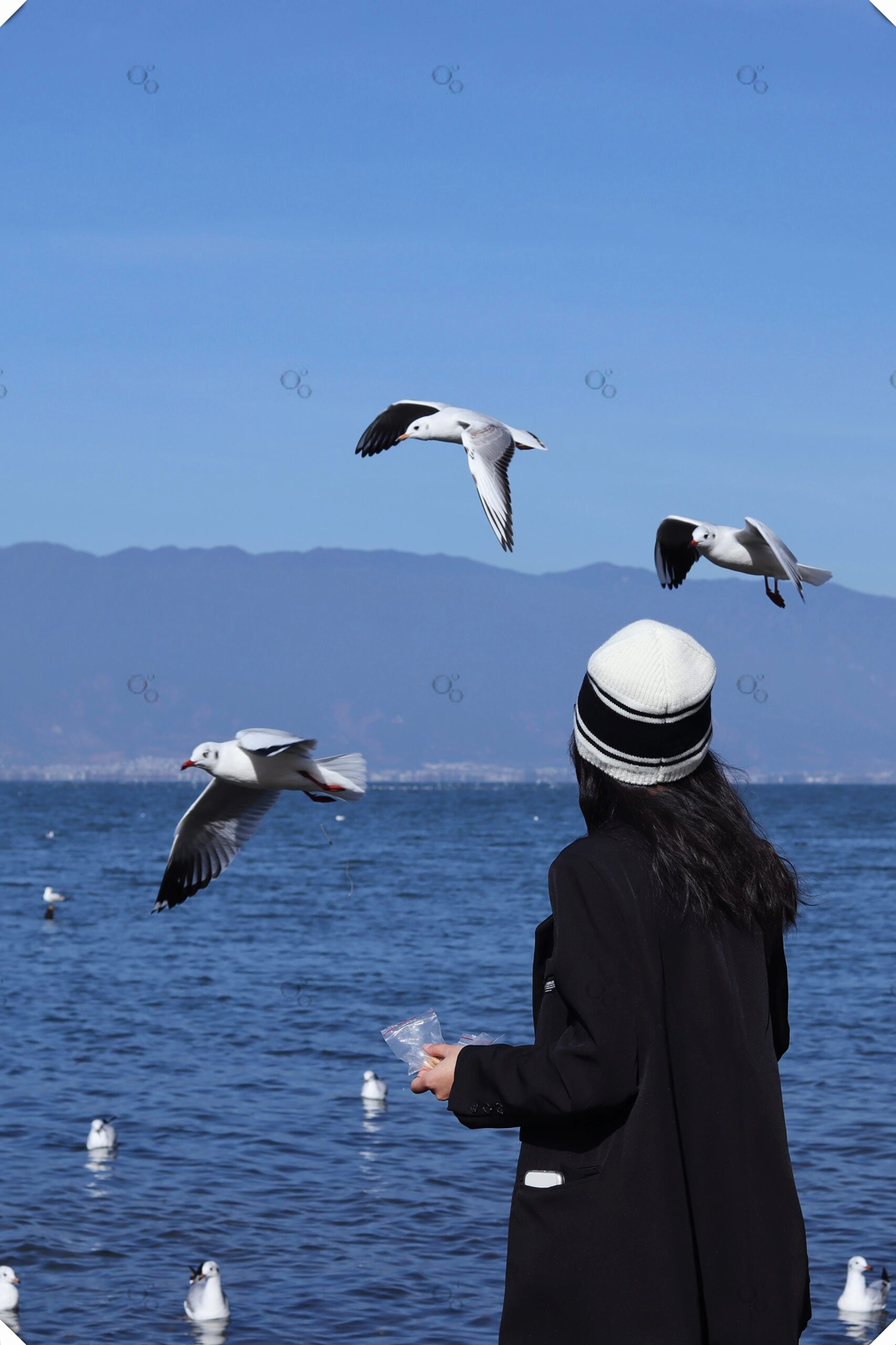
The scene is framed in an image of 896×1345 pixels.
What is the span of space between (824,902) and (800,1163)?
82.7 feet

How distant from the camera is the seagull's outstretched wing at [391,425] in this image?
273 inches

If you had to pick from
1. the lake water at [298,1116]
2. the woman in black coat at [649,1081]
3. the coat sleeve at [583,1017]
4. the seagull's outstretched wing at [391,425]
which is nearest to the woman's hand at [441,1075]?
the woman in black coat at [649,1081]

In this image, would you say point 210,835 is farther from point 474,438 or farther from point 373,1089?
point 373,1089

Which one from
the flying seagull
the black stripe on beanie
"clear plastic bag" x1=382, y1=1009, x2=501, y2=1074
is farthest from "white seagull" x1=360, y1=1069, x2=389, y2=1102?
the black stripe on beanie

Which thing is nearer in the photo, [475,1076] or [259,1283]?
[475,1076]

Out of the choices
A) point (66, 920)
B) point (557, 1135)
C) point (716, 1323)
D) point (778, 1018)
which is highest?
point (778, 1018)

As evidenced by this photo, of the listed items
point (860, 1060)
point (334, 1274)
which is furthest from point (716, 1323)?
point (860, 1060)

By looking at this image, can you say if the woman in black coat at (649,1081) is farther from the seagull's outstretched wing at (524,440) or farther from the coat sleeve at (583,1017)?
the seagull's outstretched wing at (524,440)

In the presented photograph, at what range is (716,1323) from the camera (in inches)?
102

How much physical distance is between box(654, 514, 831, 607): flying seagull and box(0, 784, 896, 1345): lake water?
21.0ft

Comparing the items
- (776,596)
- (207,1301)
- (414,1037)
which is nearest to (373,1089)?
(207,1301)

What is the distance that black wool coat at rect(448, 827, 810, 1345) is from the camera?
2.53 m

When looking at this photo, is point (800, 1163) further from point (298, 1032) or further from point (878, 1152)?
point (298, 1032)

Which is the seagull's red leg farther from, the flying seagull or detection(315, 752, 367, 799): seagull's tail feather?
detection(315, 752, 367, 799): seagull's tail feather
